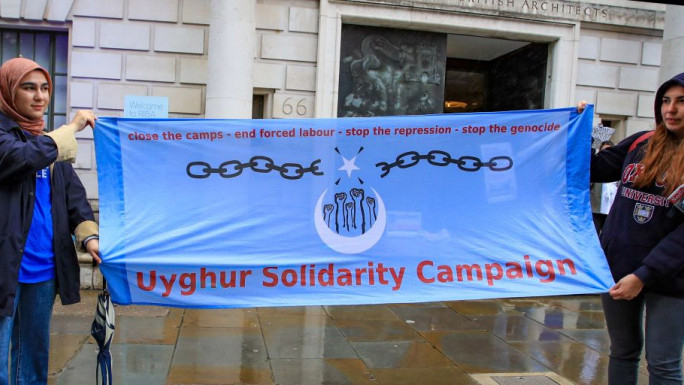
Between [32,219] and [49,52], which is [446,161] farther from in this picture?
[49,52]

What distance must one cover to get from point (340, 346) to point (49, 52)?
6699mm

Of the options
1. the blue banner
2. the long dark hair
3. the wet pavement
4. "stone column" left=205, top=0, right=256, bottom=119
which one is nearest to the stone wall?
the wet pavement

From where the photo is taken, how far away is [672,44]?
8969 mm

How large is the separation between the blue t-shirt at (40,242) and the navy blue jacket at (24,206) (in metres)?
0.03

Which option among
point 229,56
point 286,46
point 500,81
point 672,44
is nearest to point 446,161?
point 229,56

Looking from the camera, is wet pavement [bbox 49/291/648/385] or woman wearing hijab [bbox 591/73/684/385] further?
wet pavement [bbox 49/291/648/385]

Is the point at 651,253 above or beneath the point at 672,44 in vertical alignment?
beneath

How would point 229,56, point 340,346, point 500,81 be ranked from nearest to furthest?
1. point 340,346
2. point 229,56
3. point 500,81

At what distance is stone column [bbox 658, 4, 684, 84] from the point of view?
8.85 metres

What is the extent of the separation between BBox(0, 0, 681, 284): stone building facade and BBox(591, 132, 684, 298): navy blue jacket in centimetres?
601

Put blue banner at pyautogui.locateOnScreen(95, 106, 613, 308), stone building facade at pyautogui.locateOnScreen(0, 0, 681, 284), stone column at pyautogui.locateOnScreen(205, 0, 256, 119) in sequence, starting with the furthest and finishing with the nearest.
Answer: stone building facade at pyautogui.locateOnScreen(0, 0, 681, 284), stone column at pyautogui.locateOnScreen(205, 0, 256, 119), blue banner at pyautogui.locateOnScreen(95, 106, 613, 308)

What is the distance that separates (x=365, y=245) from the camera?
356 centimetres

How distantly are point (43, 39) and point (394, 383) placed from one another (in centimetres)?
757

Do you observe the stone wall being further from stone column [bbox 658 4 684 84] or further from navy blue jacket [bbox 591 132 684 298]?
navy blue jacket [bbox 591 132 684 298]
